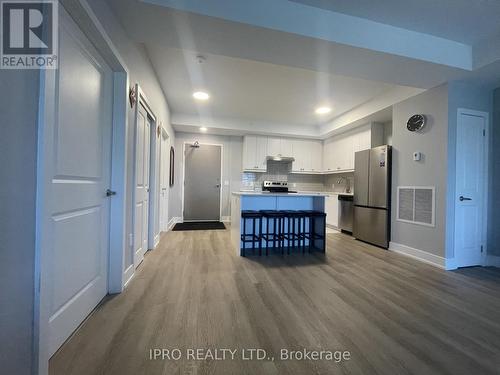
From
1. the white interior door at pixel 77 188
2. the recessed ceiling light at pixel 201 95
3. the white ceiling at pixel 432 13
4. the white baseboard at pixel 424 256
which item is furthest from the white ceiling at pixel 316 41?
the white baseboard at pixel 424 256

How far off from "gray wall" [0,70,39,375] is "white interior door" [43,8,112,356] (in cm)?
8

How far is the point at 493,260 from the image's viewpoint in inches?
114

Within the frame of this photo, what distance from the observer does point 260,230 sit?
3.29 m

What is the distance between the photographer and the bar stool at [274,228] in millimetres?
3295

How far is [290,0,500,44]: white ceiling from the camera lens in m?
1.89

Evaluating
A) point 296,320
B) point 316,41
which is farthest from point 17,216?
point 316,41

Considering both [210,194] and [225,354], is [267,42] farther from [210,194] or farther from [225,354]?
[210,194]

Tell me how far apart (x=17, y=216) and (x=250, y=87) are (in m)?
3.26

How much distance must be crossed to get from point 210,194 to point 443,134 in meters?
4.72

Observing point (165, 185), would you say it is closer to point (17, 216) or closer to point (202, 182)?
point (202, 182)

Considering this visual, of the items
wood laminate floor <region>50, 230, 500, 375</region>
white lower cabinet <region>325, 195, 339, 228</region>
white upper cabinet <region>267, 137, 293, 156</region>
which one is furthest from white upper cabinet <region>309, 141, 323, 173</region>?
wood laminate floor <region>50, 230, 500, 375</region>

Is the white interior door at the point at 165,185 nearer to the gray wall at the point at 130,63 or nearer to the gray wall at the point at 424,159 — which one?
the gray wall at the point at 130,63

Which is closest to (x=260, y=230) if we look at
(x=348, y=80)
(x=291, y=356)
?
(x=291, y=356)

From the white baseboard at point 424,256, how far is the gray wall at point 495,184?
2.41 ft
